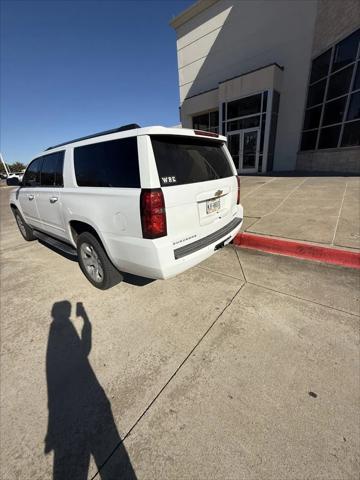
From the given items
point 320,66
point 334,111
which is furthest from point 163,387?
point 320,66

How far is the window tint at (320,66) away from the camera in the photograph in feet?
38.7

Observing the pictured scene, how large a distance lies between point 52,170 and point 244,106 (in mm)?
14917

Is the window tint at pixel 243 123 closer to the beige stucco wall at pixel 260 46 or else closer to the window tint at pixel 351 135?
the beige stucco wall at pixel 260 46

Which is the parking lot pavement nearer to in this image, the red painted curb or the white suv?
the red painted curb

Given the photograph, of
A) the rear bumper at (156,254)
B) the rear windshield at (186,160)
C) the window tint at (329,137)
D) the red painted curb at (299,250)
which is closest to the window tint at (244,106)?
the window tint at (329,137)

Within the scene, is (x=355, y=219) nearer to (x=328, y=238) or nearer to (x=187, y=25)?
(x=328, y=238)

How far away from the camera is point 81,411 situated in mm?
1764

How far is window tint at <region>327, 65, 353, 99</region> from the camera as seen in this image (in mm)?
10820

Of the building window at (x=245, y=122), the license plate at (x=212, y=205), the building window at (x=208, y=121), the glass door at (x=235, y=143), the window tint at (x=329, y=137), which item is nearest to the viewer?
the license plate at (x=212, y=205)

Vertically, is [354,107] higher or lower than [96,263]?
higher

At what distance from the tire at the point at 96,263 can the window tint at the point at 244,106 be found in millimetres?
15294

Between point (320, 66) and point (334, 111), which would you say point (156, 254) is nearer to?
point (334, 111)

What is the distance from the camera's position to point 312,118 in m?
13.3

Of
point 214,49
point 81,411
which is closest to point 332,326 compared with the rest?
point 81,411
